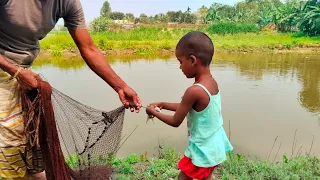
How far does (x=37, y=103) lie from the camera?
1976mm

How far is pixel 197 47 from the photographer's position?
6.67 ft

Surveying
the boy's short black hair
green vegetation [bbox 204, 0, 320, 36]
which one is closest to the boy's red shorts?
the boy's short black hair

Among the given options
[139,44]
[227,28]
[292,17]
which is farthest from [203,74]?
[292,17]

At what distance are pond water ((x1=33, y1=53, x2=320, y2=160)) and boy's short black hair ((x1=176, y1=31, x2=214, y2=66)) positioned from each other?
230 centimetres

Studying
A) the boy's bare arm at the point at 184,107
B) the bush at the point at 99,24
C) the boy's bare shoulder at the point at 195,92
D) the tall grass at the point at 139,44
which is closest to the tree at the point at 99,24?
the bush at the point at 99,24

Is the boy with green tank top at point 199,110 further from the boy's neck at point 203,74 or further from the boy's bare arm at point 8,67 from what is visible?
the boy's bare arm at point 8,67

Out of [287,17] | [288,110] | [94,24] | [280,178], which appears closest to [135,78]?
[288,110]

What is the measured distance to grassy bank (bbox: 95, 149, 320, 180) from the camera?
2.97 metres

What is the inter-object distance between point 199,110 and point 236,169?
1.25m

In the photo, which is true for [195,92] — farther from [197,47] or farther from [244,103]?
[244,103]

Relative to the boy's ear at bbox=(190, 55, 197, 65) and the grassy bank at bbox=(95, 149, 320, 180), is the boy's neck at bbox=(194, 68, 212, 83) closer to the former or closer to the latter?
the boy's ear at bbox=(190, 55, 197, 65)

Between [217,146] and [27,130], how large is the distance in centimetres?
122

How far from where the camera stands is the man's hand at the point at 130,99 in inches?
94.5

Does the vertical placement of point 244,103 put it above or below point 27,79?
below
